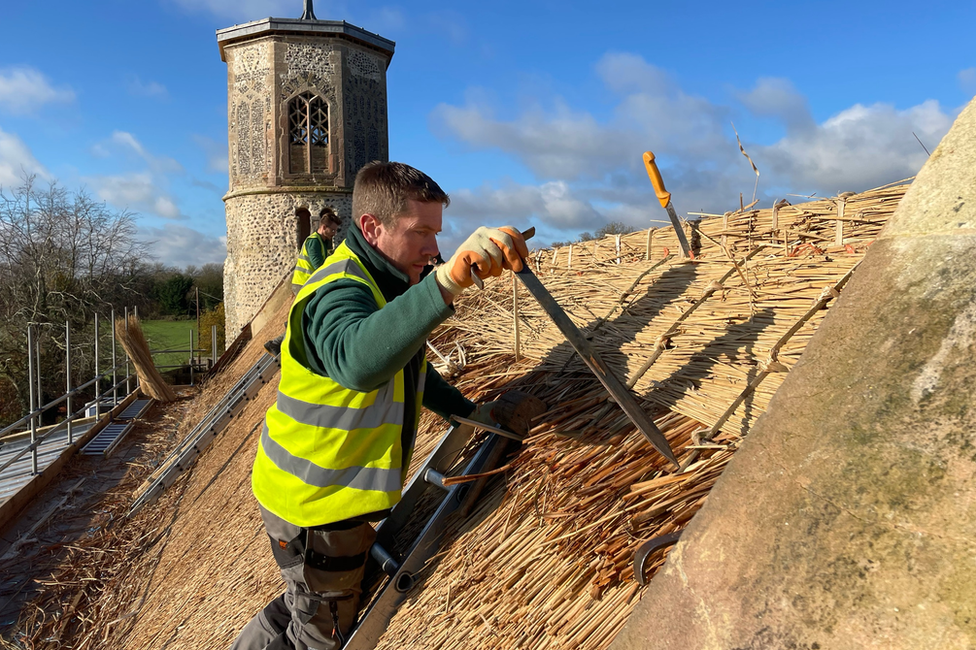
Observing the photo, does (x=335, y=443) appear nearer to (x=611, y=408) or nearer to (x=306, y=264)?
(x=611, y=408)

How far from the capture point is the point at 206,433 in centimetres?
643

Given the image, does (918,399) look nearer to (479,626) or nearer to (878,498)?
(878,498)

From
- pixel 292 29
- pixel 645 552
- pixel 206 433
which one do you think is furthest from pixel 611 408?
pixel 292 29

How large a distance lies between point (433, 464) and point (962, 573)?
1709 mm

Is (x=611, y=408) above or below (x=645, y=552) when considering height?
above

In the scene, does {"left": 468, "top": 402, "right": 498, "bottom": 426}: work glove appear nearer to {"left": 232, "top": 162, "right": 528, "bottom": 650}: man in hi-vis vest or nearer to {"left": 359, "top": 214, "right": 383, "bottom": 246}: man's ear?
{"left": 232, "top": 162, "right": 528, "bottom": 650}: man in hi-vis vest

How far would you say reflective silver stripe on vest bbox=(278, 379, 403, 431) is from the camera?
1.76 metres

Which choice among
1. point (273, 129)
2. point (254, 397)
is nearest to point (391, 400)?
point (254, 397)

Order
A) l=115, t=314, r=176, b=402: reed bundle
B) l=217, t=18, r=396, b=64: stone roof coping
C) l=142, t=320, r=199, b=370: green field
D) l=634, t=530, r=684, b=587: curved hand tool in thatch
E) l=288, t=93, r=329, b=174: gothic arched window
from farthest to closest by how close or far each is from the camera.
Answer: l=142, t=320, r=199, b=370: green field, l=288, t=93, r=329, b=174: gothic arched window, l=217, t=18, r=396, b=64: stone roof coping, l=115, t=314, r=176, b=402: reed bundle, l=634, t=530, r=684, b=587: curved hand tool in thatch

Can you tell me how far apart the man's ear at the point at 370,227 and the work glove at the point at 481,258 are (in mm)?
508

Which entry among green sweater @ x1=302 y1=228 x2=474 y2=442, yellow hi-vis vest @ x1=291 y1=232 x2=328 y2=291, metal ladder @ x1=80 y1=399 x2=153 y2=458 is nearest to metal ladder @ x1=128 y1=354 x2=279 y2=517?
yellow hi-vis vest @ x1=291 y1=232 x2=328 y2=291

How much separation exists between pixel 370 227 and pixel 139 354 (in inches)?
477

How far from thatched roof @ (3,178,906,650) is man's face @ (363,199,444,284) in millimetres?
651

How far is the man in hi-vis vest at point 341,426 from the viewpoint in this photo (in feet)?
5.42
